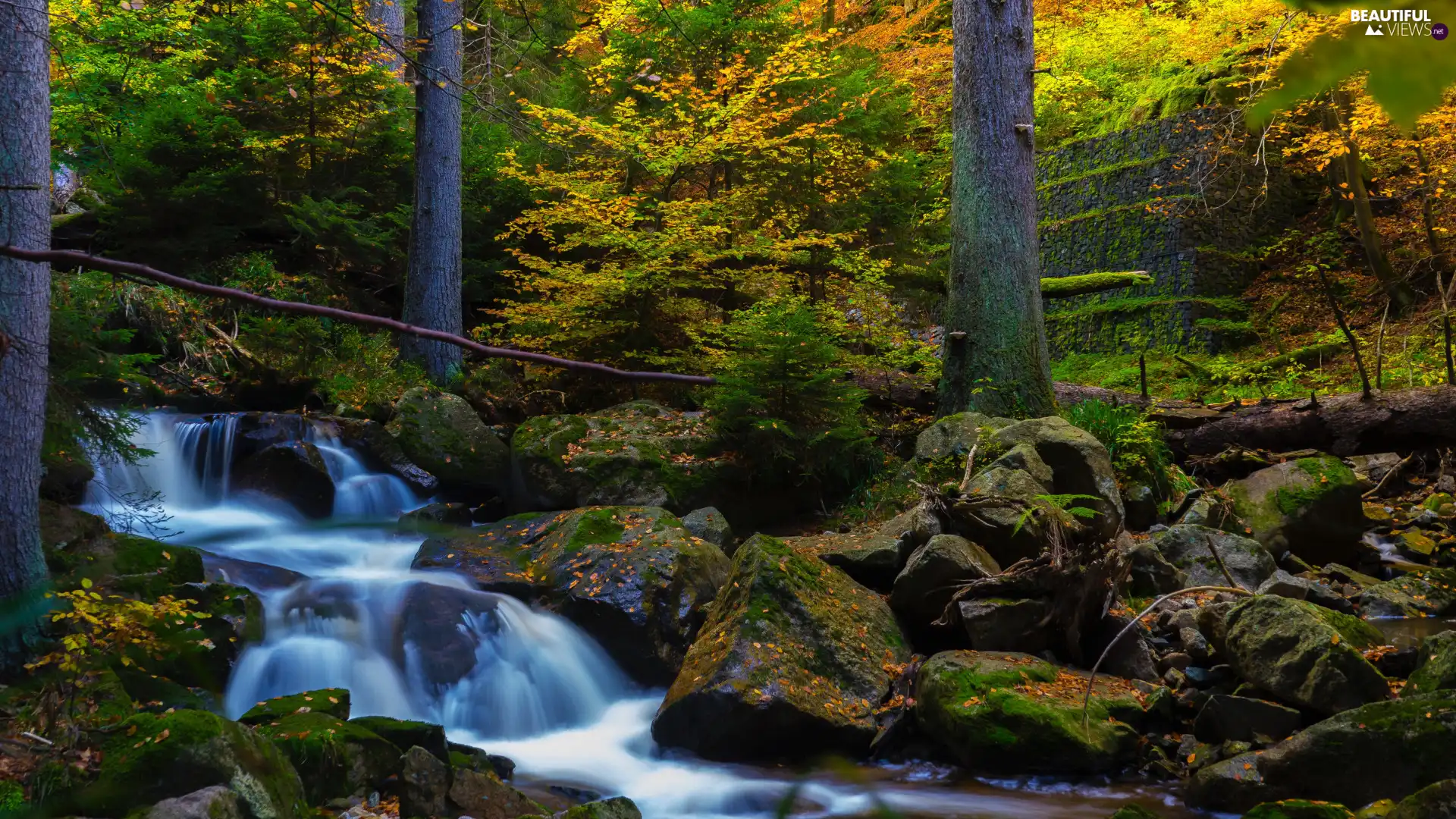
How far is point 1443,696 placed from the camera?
168 inches

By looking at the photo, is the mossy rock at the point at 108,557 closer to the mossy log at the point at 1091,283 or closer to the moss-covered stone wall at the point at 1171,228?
the mossy log at the point at 1091,283

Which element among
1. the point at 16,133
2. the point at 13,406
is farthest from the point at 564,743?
the point at 16,133

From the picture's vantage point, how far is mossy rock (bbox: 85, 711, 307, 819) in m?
3.41

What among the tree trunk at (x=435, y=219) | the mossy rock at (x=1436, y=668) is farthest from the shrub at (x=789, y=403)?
the tree trunk at (x=435, y=219)

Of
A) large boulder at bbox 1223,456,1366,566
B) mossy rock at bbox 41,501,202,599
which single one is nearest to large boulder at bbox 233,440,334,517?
mossy rock at bbox 41,501,202,599

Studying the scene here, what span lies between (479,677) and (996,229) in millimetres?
6313

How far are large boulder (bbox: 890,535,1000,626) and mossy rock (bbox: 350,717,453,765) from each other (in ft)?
10.4

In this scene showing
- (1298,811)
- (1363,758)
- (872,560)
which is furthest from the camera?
(872,560)

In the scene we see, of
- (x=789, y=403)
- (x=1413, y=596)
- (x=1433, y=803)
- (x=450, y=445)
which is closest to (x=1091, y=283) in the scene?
(x=789, y=403)

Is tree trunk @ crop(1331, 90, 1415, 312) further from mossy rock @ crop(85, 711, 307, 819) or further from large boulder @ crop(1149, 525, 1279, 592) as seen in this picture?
mossy rock @ crop(85, 711, 307, 819)

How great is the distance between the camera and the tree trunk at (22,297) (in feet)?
15.9

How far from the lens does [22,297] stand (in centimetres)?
488

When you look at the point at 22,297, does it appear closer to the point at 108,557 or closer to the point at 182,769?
the point at 108,557

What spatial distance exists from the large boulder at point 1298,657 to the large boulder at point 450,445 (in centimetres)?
717
